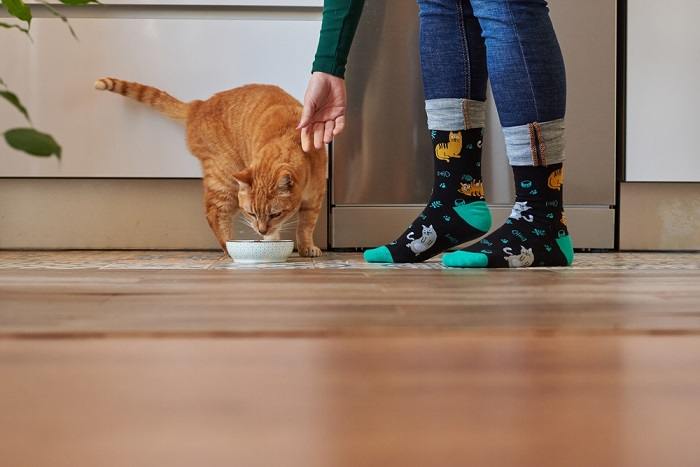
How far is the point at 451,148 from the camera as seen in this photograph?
167 centimetres

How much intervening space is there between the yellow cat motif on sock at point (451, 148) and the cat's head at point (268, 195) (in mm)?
572

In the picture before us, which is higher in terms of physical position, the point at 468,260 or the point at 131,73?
the point at 131,73

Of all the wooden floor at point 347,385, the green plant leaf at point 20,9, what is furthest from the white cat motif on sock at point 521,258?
the green plant leaf at point 20,9

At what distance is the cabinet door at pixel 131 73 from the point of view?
2.27 meters

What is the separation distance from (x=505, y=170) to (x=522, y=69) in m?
0.86

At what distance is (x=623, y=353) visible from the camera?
432mm

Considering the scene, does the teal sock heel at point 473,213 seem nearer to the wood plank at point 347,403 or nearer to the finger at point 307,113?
the finger at point 307,113

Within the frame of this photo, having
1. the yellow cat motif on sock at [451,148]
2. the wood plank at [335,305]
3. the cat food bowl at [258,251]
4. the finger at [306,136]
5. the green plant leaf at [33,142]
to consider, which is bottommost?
the cat food bowl at [258,251]

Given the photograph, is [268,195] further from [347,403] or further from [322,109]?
[347,403]

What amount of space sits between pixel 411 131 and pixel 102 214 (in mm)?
870

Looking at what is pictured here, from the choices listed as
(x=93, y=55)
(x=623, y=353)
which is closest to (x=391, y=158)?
(x=93, y=55)

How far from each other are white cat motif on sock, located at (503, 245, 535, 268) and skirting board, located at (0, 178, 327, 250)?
0.92 metres

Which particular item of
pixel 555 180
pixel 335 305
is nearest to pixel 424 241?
pixel 555 180

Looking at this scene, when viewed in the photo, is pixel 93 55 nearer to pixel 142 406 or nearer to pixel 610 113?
pixel 610 113
